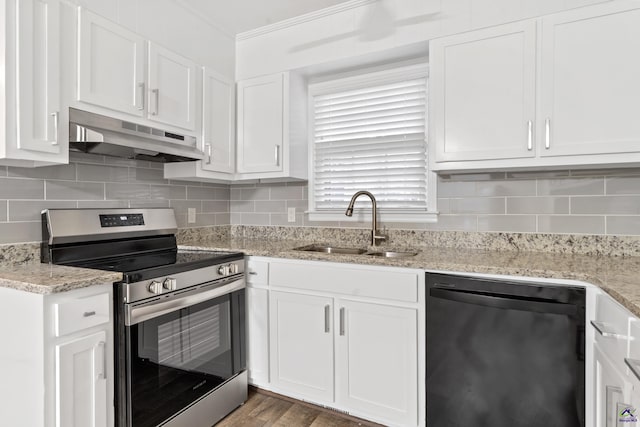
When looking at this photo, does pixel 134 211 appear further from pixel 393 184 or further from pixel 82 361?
pixel 393 184

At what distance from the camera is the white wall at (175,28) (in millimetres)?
1889

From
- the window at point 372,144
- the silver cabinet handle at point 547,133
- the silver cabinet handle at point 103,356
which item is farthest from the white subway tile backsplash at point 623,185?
the silver cabinet handle at point 103,356

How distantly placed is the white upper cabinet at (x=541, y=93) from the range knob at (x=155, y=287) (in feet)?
5.06

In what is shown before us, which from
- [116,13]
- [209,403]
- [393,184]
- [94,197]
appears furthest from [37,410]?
[393,184]

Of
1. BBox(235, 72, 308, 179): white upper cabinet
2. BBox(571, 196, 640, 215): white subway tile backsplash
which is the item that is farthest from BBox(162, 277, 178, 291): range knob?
BBox(571, 196, 640, 215): white subway tile backsplash

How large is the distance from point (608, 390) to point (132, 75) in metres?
2.49

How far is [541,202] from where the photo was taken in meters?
2.04

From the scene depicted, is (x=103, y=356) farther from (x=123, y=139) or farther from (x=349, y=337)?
(x=349, y=337)

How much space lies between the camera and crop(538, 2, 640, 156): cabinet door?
162cm

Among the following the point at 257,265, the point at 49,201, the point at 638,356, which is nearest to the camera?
the point at 638,356

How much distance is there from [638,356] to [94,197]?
2449 millimetres

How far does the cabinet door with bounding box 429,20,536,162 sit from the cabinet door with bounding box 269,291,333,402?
1113 millimetres

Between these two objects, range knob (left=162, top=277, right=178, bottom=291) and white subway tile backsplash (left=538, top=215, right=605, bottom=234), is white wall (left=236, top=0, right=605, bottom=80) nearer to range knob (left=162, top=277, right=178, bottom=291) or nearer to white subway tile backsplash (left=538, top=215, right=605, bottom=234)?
white subway tile backsplash (left=538, top=215, right=605, bottom=234)

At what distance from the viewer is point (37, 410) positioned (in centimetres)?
128
